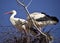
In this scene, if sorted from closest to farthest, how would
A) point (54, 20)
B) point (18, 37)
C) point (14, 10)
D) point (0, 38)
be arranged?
point (18, 37), point (0, 38), point (54, 20), point (14, 10)

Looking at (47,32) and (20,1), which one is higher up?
(20,1)

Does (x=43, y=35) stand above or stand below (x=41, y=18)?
below


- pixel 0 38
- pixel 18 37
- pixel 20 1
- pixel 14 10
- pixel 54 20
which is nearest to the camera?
pixel 20 1

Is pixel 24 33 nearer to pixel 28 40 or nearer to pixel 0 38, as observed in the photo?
pixel 28 40

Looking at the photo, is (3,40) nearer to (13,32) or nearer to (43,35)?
(13,32)

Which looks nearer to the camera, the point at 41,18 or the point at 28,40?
the point at 28,40

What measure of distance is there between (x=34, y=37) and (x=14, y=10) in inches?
48.4

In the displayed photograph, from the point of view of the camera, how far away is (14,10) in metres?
3.47

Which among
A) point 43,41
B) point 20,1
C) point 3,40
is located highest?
point 20,1

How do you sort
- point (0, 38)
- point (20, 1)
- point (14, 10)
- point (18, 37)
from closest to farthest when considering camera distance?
1. point (20, 1)
2. point (18, 37)
3. point (0, 38)
4. point (14, 10)

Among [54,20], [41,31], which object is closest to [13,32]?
[41,31]

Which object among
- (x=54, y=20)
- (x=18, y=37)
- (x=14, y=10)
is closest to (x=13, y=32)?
(x=18, y=37)

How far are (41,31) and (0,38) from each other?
44cm

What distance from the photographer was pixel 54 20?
289 centimetres
